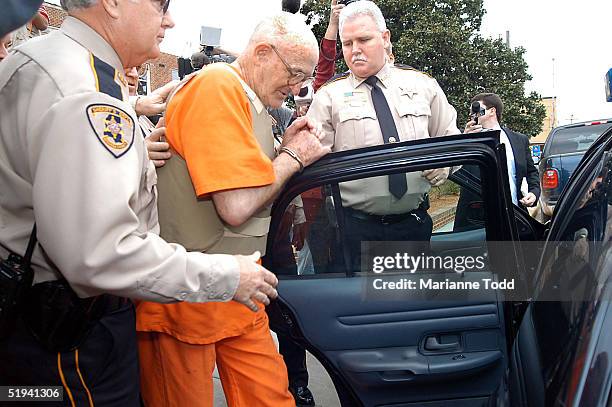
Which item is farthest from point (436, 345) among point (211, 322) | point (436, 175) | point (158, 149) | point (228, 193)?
point (158, 149)

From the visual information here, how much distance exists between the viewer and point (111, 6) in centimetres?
130

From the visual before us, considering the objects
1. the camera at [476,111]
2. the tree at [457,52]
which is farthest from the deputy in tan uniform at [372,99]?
the tree at [457,52]

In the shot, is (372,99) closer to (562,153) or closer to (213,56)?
(213,56)

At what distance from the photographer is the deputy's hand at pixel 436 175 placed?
1.89 metres

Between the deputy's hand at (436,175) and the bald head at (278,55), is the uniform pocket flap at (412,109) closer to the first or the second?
the deputy's hand at (436,175)

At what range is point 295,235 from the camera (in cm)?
202

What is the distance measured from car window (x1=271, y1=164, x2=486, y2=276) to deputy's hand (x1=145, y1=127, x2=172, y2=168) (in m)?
0.46

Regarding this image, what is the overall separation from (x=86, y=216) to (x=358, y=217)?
3.46 feet

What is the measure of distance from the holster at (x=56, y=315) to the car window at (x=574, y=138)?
770cm

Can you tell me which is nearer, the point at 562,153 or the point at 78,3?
the point at 78,3

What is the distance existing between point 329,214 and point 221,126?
1.79 ft

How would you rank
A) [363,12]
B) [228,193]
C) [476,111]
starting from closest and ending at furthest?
[228,193] < [363,12] < [476,111]

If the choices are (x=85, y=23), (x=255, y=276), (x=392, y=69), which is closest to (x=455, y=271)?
(x=255, y=276)

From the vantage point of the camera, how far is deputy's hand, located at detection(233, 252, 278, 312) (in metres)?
1.37
